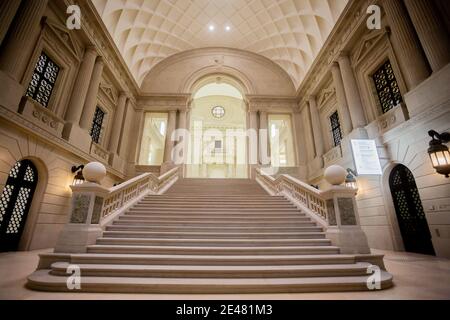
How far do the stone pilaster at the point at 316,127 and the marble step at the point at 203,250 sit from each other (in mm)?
9788

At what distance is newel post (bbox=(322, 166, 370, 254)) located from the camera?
422 cm

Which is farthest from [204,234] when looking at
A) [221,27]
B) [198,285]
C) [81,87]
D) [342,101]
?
[221,27]

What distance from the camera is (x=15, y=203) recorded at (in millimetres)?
6672

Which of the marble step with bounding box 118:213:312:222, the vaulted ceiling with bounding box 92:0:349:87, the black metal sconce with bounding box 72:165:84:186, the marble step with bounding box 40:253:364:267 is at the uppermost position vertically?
the vaulted ceiling with bounding box 92:0:349:87

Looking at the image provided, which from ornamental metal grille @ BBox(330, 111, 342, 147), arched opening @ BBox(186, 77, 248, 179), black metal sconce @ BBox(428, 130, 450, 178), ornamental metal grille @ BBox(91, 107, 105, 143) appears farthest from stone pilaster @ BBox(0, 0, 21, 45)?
arched opening @ BBox(186, 77, 248, 179)

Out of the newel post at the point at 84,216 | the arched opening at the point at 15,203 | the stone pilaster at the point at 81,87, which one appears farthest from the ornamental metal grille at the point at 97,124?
the newel post at the point at 84,216

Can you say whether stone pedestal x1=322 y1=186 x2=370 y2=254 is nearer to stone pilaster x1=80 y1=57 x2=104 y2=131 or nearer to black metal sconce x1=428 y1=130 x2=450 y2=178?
black metal sconce x1=428 y1=130 x2=450 y2=178

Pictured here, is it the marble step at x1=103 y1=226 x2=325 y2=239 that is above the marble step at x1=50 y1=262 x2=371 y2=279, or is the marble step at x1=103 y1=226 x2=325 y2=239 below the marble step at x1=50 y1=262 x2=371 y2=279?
above

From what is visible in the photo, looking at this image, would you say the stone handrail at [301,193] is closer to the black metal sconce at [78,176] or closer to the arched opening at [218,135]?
the black metal sconce at [78,176]

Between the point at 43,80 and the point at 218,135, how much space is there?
1894 cm

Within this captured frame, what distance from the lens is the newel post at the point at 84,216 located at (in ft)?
13.4

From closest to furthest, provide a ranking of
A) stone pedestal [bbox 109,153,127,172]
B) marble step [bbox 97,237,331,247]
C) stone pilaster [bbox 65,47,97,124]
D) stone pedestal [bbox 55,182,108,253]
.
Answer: stone pedestal [bbox 55,182,108,253], marble step [bbox 97,237,331,247], stone pilaster [bbox 65,47,97,124], stone pedestal [bbox 109,153,127,172]

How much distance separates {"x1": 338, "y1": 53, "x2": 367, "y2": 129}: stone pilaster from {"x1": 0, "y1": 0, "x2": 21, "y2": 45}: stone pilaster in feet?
43.0
